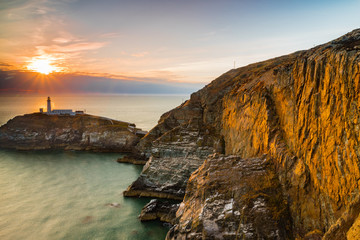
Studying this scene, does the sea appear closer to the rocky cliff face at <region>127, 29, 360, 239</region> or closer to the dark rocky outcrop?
the dark rocky outcrop

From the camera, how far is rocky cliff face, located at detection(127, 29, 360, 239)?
1040cm

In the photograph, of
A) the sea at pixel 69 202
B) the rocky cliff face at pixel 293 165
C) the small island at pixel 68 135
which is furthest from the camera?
the small island at pixel 68 135

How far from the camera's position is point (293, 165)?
47.5ft

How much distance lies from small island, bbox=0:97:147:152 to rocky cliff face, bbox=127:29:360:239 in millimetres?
45247

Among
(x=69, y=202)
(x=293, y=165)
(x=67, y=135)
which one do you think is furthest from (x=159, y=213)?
(x=67, y=135)

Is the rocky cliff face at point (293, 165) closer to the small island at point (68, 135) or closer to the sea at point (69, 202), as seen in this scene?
the sea at point (69, 202)

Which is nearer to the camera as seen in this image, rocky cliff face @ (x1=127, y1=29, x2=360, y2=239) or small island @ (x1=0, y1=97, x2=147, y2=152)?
rocky cliff face @ (x1=127, y1=29, x2=360, y2=239)

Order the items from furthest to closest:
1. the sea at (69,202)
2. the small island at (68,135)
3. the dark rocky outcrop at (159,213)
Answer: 1. the small island at (68,135)
2. the dark rocky outcrop at (159,213)
3. the sea at (69,202)

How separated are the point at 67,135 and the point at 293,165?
66.5 meters

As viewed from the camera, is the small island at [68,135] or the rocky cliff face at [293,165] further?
the small island at [68,135]

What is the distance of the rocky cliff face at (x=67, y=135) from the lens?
6165cm

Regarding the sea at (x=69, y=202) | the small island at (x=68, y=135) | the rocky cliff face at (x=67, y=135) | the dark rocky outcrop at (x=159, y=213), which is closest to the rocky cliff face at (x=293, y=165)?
the dark rocky outcrop at (x=159, y=213)

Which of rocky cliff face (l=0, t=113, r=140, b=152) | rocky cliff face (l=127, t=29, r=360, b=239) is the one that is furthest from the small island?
rocky cliff face (l=127, t=29, r=360, b=239)

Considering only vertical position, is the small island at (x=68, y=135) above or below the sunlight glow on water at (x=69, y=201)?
above
